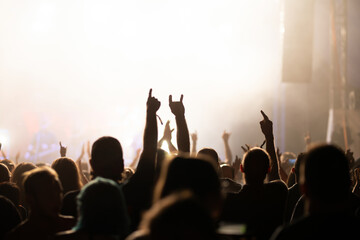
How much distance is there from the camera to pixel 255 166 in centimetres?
301

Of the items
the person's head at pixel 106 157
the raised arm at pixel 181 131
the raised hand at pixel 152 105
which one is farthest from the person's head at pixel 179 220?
the raised arm at pixel 181 131

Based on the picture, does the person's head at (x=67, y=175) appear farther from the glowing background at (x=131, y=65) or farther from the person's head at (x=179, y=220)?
the glowing background at (x=131, y=65)

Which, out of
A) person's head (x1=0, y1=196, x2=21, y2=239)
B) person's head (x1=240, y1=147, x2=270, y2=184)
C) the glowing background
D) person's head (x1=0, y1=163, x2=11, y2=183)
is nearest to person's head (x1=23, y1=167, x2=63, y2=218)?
person's head (x1=0, y1=196, x2=21, y2=239)

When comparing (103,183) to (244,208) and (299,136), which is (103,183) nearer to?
(244,208)

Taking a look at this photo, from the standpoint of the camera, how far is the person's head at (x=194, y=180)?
1827 mm

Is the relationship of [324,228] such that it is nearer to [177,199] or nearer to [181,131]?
[177,199]

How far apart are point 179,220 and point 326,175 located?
76 centimetres

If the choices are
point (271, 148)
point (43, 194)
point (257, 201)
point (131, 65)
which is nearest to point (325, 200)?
point (257, 201)

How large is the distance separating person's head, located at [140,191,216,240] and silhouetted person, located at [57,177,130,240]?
2.59 ft

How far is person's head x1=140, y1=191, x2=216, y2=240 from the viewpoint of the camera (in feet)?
4.74

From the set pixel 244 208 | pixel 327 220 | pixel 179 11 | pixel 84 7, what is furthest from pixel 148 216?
pixel 84 7

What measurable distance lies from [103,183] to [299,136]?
16.9 metres

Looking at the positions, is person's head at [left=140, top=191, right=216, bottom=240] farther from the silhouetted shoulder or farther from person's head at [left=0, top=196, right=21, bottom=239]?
person's head at [left=0, top=196, right=21, bottom=239]

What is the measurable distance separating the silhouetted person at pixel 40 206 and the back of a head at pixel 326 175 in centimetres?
126
